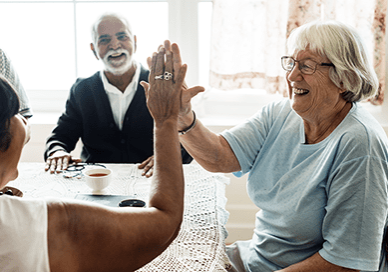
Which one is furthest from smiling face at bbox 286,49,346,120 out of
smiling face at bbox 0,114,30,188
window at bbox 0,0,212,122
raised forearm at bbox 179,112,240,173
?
window at bbox 0,0,212,122

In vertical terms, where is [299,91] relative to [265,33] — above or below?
below

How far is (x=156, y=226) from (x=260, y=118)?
31.1 inches

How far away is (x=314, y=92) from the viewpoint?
1365mm

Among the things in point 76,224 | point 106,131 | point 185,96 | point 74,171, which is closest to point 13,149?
point 76,224

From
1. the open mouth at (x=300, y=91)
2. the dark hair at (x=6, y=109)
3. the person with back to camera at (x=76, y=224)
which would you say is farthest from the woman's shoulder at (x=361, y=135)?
the dark hair at (x=6, y=109)

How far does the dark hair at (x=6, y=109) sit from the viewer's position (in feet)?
2.55

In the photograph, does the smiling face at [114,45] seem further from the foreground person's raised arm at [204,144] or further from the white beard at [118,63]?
the foreground person's raised arm at [204,144]

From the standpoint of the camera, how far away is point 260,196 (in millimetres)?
1486

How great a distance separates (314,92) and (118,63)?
1.31 meters

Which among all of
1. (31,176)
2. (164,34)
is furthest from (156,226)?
(164,34)

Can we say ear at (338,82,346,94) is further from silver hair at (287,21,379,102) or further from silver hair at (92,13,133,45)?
silver hair at (92,13,133,45)

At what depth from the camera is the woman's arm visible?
4.04 ft

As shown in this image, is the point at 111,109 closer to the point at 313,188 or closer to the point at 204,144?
the point at 204,144

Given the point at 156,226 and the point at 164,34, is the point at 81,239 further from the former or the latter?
the point at 164,34
